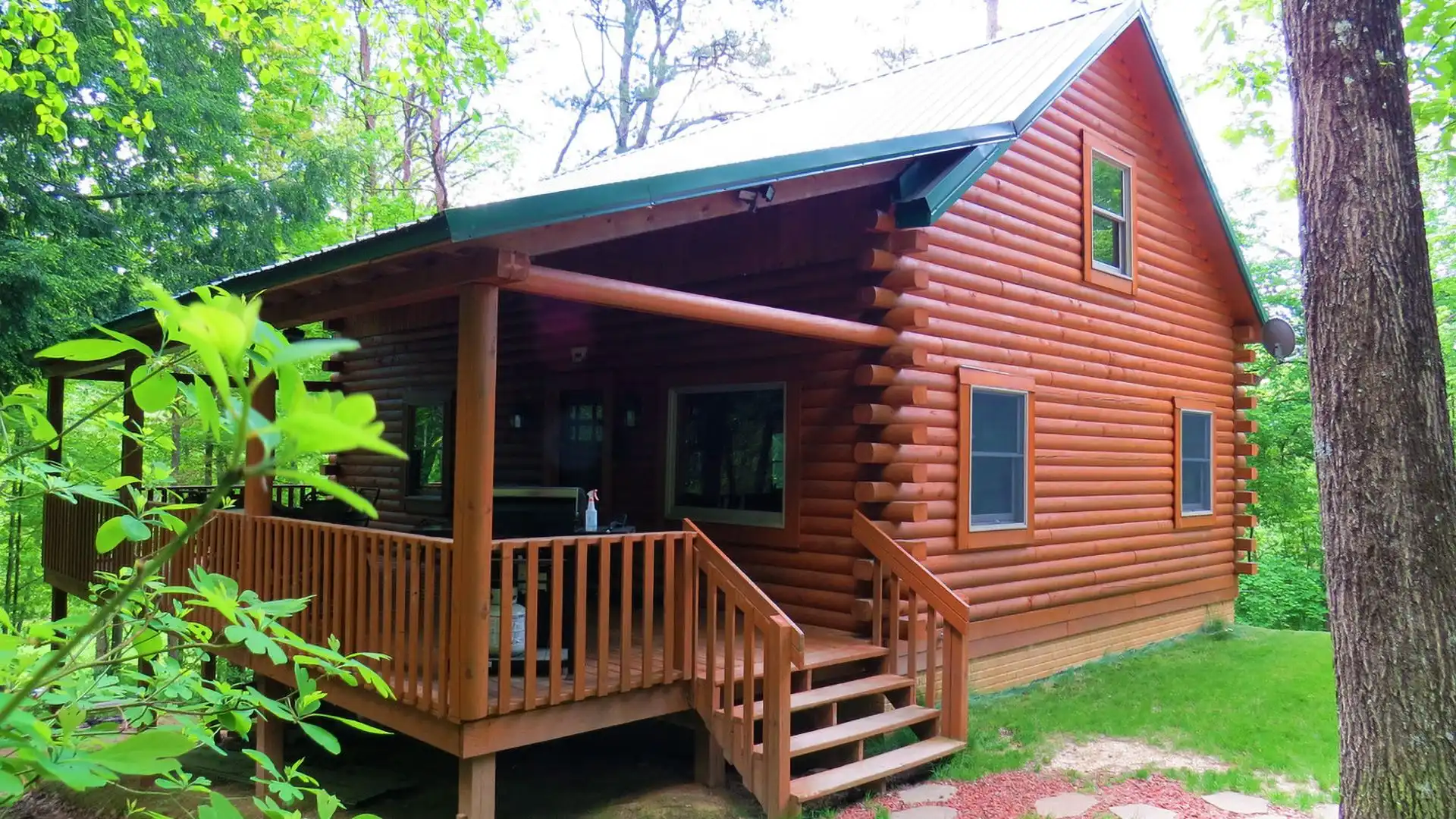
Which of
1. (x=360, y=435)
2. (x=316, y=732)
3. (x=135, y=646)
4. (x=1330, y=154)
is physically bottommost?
(x=316, y=732)

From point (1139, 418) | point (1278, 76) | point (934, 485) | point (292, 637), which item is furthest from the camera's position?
point (1139, 418)

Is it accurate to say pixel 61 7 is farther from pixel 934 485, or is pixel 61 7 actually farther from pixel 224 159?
pixel 934 485

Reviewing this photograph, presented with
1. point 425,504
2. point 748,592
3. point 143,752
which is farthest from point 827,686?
point 425,504

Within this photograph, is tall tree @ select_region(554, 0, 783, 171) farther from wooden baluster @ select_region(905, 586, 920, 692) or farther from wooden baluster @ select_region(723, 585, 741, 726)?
wooden baluster @ select_region(723, 585, 741, 726)

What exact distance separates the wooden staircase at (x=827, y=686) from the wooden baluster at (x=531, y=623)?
92cm

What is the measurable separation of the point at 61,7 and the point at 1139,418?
1300 centimetres

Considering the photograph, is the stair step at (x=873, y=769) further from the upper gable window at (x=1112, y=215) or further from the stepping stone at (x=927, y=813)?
the upper gable window at (x=1112, y=215)

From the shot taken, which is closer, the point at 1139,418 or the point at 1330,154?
the point at 1330,154

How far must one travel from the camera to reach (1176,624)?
1040cm

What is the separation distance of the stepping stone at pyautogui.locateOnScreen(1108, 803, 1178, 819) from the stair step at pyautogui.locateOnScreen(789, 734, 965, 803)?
1083 mm

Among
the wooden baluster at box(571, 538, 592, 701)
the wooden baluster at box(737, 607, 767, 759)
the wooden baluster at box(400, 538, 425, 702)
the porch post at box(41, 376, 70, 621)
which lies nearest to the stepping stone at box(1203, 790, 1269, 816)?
the wooden baluster at box(737, 607, 767, 759)

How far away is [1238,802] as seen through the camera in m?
5.34

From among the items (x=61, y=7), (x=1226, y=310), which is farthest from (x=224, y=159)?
(x=1226, y=310)

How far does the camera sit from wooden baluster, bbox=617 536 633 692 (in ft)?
17.1
